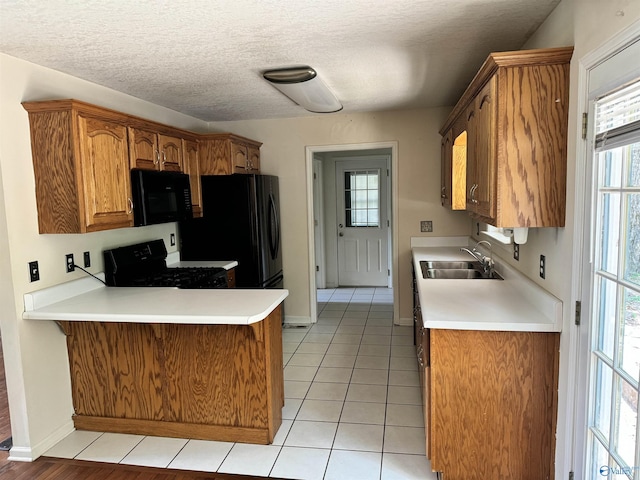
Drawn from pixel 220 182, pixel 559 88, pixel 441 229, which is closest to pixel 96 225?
pixel 220 182

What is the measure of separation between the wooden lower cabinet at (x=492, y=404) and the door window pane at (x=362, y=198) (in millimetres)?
4707

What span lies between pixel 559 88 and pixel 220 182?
2.90 m

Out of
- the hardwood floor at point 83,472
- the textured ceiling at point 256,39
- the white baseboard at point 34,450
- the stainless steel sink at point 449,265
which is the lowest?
the hardwood floor at point 83,472

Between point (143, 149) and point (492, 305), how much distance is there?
8.04 ft

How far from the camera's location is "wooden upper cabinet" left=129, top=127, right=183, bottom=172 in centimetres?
288

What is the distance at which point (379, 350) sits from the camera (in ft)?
12.9

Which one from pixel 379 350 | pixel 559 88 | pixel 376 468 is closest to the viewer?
pixel 559 88

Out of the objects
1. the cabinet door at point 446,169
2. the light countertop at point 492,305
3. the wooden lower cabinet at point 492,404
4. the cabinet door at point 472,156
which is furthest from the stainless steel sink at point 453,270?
the wooden lower cabinet at point 492,404

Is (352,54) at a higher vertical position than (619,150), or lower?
higher

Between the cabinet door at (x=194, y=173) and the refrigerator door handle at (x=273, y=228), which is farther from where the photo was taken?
the refrigerator door handle at (x=273, y=228)

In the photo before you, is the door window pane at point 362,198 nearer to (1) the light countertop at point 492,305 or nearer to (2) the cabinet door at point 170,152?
(2) the cabinet door at point 170,152

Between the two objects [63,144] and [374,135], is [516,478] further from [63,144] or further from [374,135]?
[374,135]

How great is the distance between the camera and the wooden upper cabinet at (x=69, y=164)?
237cm

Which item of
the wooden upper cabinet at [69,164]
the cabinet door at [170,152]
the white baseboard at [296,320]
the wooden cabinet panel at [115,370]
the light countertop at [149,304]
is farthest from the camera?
the white baseboard at [296,320]
